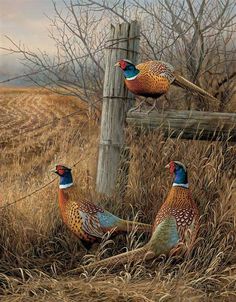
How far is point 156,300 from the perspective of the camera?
3598mm

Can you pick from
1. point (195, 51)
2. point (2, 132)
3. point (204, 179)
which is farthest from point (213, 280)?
point (2, 132)

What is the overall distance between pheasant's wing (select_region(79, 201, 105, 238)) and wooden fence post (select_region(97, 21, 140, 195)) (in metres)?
0.75

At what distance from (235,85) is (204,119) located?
8.64 ft

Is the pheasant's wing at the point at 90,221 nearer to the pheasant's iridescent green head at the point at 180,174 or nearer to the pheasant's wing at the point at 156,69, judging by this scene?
the pheasant's iridescent green head at the point at 180,174

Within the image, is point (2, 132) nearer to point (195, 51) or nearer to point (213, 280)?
point (195, 51)

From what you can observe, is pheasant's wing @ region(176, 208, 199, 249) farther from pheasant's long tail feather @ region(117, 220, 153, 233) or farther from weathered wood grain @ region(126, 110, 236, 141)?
weathered wood grain @ region(126, 110, 236, 141)

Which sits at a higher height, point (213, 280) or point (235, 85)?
point (235, 85)

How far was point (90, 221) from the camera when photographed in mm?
4051

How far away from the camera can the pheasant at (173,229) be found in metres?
3.90

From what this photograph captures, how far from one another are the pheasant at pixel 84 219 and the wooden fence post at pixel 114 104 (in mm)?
731

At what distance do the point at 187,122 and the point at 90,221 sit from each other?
1181 mm

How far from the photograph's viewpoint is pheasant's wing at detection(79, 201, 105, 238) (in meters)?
4.05

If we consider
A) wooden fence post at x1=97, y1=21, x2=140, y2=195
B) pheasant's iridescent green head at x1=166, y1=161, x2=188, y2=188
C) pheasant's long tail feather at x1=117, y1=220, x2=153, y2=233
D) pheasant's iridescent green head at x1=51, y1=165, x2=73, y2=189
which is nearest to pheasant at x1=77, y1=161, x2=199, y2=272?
pheasant's iridescent green head at x1=166, y1=161, x2=188, y2=188

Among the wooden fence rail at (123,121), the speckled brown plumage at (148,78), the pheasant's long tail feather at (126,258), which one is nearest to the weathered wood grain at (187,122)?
the wooden fence rail at (123,121)
